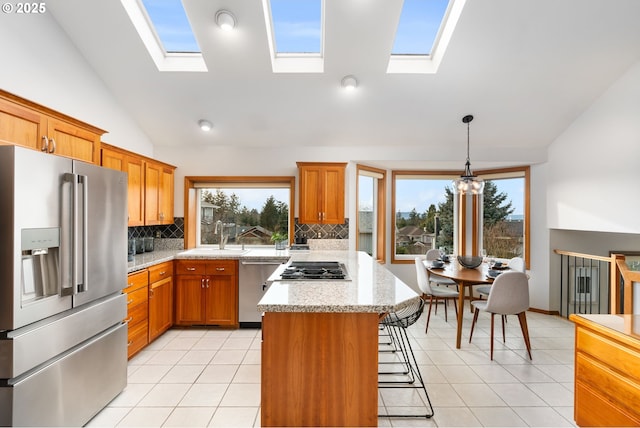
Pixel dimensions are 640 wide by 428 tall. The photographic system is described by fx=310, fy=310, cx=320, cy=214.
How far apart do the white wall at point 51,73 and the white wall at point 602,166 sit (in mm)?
5965

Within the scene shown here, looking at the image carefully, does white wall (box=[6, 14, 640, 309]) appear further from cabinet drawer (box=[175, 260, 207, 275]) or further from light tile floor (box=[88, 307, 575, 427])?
light tile floor (box=[88, 307, 575, 427])

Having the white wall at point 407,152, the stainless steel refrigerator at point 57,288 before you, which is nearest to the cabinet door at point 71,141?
the stainless steel refrigerator at point 57,288

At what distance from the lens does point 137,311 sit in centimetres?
310

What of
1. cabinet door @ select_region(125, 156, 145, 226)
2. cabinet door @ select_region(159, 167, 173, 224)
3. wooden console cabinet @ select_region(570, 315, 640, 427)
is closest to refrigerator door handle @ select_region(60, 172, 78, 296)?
cabinet door @ select_region(125, 156, 145, 226)

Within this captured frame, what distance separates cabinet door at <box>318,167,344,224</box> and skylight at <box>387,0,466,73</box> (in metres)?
1.47

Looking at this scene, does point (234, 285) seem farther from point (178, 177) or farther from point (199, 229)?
point (178, 177)

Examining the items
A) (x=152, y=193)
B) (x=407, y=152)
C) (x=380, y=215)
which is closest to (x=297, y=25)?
(x=407, y=152)

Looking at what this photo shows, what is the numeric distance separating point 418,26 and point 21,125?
3.48m

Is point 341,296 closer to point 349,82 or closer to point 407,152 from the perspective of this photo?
point 349,82

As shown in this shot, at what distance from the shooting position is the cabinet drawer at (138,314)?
298cm

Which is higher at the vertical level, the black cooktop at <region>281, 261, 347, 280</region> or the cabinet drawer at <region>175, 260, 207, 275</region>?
the black cooktop at <region>281, 261, 347, 280</region>

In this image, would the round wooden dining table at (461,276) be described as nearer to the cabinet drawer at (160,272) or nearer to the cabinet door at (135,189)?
the cabinet drawer at (160,272)

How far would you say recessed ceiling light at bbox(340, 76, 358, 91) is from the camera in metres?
3.51

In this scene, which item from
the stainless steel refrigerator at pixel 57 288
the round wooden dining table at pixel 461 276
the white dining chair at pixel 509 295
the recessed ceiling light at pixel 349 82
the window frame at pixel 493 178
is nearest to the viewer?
the stainless steel refrigerator at pixel 57 288
